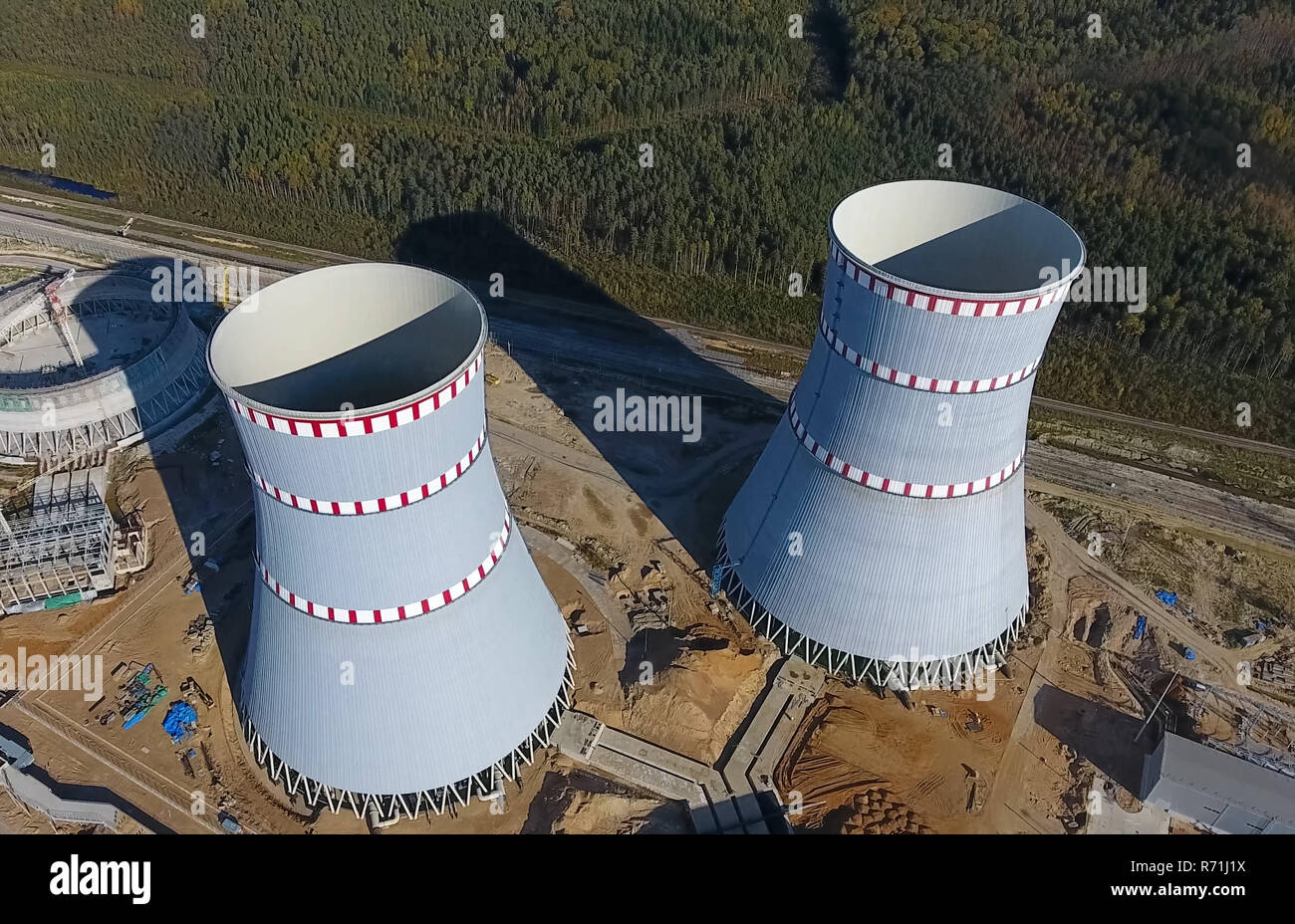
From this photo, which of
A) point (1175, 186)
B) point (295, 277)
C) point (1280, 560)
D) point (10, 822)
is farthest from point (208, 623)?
point (1175, 186)

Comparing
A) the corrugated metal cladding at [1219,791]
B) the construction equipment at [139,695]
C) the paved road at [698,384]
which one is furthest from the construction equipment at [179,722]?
the corrugated metal cladding at [1219,791]

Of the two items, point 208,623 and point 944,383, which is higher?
point 944,383

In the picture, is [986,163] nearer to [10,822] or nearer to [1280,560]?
[1280,560]

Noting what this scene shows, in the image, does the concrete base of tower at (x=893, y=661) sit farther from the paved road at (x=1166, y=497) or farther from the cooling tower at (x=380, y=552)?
the paved road at (x=1166, y=497)

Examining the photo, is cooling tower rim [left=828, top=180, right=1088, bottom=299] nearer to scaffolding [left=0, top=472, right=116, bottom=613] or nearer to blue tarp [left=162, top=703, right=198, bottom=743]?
blue tarp [left=162, top=703, right=198, bottom=743]

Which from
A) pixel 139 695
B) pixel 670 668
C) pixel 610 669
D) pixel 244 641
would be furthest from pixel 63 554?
pixel 670 668

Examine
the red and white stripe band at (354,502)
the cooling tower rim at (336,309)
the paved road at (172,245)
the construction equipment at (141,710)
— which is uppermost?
the cooling tower rim at (336,309)

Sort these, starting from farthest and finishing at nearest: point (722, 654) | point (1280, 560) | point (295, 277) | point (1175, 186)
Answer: point (1175, 186) < point (1280, 560) < point (722, 654) < point (295, 277)
